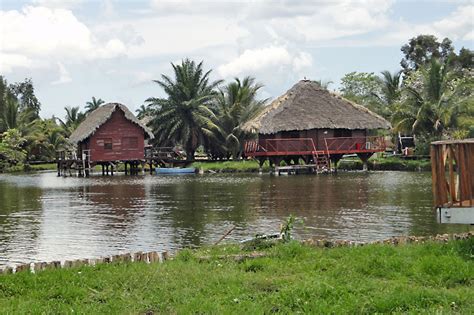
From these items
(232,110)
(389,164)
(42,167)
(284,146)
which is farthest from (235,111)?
(42,167)

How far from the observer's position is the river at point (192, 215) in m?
15.9

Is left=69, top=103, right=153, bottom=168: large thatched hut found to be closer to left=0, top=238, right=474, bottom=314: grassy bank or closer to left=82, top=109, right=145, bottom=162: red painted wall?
left=82, top=109, right=145, bottom=162: red painted wall

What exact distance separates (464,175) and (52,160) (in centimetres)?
6164

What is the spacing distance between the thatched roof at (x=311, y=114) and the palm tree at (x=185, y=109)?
8957 millimetres

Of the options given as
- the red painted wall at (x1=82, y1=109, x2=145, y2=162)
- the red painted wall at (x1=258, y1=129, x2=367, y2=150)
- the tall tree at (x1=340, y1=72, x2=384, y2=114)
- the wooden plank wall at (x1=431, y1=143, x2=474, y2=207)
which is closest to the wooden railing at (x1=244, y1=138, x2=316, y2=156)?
the red painted wall at (x1=258, y1=129, x2=367, y2=150)

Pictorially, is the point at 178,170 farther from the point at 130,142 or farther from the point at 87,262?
the point at 87,262

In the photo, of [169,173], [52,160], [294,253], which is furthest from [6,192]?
[52,160]

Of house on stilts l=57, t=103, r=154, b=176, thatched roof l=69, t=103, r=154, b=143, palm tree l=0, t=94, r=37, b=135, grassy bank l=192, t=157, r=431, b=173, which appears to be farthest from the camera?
palm tree l=0, t=94, r=37, b=135

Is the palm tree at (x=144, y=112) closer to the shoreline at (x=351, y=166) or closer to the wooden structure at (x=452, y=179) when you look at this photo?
the shoreline at (x=351, y=166)

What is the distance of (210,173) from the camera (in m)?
49.2

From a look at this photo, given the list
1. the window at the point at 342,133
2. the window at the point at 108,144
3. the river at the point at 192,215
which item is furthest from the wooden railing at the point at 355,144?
the window at the point at 108,144

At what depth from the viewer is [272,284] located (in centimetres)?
805

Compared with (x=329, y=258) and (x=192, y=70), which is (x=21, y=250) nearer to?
(x=329, y=258)

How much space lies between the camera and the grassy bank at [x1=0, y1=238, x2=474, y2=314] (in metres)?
7.07
